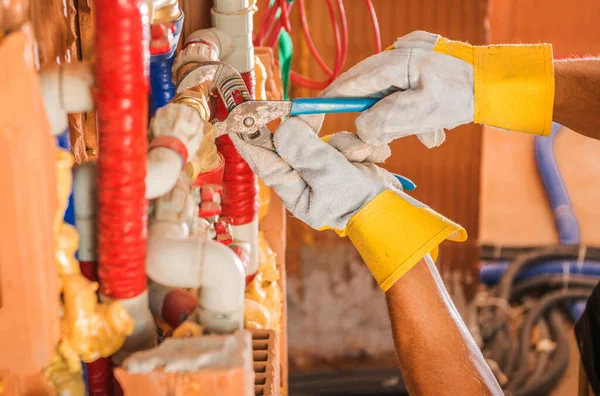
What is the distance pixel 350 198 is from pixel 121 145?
482 millimetres

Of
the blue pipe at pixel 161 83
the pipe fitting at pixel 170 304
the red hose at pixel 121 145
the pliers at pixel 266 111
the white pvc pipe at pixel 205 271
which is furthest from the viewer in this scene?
the blue pipe at pixel 161 83

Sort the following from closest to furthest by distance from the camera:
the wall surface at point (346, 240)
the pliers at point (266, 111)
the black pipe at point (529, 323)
Answer: the pliers at point (266, 111), the wall surface at point (346, 240), the black pipe at point (529, 323)

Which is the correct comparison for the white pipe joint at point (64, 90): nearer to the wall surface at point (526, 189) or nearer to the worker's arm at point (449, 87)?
the worker's arm at point (449, 87)

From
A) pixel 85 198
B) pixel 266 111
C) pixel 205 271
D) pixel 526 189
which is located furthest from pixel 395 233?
pixel 526 189

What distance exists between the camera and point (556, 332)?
3.62 metres

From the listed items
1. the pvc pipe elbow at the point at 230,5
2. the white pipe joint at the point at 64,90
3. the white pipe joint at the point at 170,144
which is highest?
the pvc pipe elbow at the point at 230,5

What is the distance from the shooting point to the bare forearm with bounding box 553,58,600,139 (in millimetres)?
1219

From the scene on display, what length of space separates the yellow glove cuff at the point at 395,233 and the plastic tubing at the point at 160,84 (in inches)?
18.2

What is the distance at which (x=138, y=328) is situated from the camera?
906mm

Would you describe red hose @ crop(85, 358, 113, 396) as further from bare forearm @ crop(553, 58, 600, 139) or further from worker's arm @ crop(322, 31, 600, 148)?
bare forearm @ crop(553, 58, 600, 139)

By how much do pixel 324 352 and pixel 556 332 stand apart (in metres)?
1.31

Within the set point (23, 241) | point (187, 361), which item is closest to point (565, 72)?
point (187, 361)

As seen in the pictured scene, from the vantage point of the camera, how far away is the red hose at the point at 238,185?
135cm

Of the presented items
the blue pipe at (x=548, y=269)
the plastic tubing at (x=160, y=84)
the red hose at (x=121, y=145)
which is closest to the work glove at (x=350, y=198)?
the plastic tubing at (x=160, y=84)
